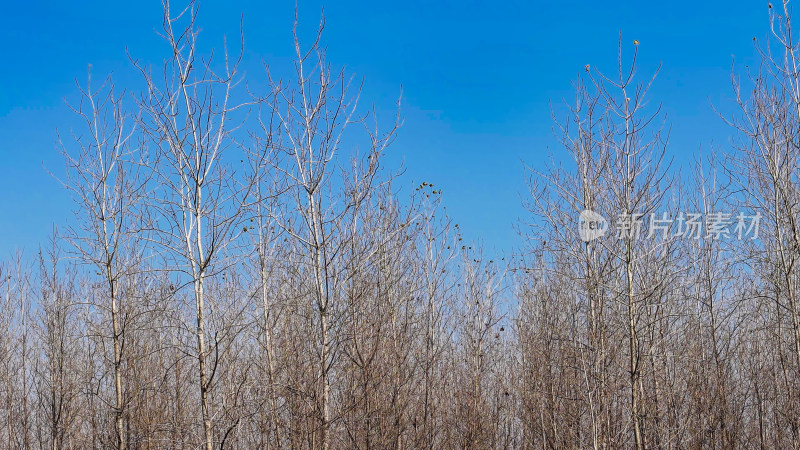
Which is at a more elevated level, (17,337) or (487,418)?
(17,337)

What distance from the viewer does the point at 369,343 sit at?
26.2 feet

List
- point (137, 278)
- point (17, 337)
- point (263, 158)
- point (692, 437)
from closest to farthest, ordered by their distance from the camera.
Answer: point (263, 158) → point (692, 437) → point (137, 278) → point (17, 337)

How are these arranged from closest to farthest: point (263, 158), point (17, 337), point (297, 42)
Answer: point (263, 158)
point (297, 42)
point (17, 337)

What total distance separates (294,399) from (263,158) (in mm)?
2860

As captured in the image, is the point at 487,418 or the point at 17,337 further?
the point at 17,337

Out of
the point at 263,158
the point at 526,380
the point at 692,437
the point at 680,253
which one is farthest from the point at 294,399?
the point at 680,253

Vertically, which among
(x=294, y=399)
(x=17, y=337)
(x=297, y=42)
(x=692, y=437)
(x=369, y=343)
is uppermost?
(x=297, y=42)

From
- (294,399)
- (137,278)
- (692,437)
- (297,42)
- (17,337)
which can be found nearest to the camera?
(297,42)

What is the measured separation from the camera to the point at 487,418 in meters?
12.2

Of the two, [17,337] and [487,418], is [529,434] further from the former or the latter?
[17,337]

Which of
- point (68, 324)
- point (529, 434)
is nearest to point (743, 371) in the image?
point (529, 434)

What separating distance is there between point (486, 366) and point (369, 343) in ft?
18.3

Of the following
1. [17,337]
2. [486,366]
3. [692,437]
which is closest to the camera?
[692,437]

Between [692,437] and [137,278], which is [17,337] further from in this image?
[692,437]
